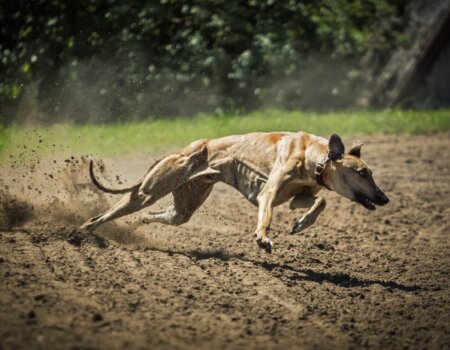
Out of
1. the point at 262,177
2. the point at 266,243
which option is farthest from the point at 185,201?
the point at 266,243

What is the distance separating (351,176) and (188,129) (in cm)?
793

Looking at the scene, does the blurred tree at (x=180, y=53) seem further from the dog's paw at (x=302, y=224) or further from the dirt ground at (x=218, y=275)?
the dog's paw at (x=302, y=224)

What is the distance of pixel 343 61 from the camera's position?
716 inches

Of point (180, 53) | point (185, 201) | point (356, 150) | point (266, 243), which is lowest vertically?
point (266, 243)

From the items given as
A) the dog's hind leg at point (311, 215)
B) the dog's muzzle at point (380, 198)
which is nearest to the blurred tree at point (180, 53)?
the dog's hind leg at point (311, 215)

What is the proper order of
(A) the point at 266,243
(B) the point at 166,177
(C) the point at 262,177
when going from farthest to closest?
1. (B) the point at 166,177
2. (C) the point at 262,177
3. (A) the point at 266,243

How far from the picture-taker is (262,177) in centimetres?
767

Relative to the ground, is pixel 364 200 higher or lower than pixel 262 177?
lower

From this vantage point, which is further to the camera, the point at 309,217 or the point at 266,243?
the point at 309,217

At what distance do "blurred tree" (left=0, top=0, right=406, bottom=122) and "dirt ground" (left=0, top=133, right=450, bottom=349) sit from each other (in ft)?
16.4

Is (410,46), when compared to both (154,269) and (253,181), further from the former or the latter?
(154,269)

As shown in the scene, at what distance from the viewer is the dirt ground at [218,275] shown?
17.7ft

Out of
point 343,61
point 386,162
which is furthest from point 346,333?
point 343,61

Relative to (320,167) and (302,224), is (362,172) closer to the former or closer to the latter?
(320,167)
